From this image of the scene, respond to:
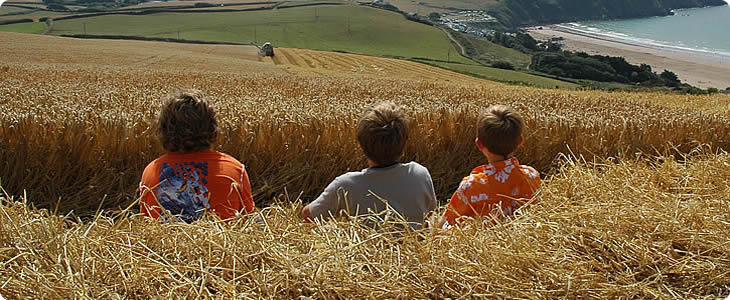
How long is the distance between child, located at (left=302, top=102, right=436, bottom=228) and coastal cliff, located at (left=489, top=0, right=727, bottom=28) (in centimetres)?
10654

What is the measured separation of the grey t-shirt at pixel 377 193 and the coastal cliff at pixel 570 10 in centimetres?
10662

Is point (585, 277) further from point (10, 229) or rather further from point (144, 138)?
point (144, 138)

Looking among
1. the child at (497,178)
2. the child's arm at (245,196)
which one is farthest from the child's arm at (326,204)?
the child at (497,178)

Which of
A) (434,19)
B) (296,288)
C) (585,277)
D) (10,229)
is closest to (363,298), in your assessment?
(296,288)

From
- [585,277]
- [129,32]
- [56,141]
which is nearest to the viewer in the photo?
[585,277]

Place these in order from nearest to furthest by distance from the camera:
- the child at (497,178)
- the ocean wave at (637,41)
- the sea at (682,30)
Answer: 1. the child at (497,178)
2. the ocean wave at (637,41)
3. the sea at (682,30)

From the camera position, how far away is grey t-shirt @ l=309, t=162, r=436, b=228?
2605 millimetres

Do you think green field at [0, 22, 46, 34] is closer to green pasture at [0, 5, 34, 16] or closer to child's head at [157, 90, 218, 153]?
green pasture at [0, 5, 34, 16]

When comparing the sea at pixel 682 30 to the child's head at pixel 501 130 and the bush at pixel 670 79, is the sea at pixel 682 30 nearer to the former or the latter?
the bush at pixel 670 79

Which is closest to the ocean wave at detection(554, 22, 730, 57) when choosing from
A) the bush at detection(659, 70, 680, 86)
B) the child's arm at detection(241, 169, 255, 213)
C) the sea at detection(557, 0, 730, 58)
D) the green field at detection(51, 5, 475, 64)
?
the sea at detection(557, 0, 730, 58)

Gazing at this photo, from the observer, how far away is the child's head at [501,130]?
319 centimetres

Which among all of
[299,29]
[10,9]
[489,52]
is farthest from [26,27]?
[489,52]

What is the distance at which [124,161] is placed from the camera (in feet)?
14.5

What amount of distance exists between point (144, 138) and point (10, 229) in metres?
2.77
